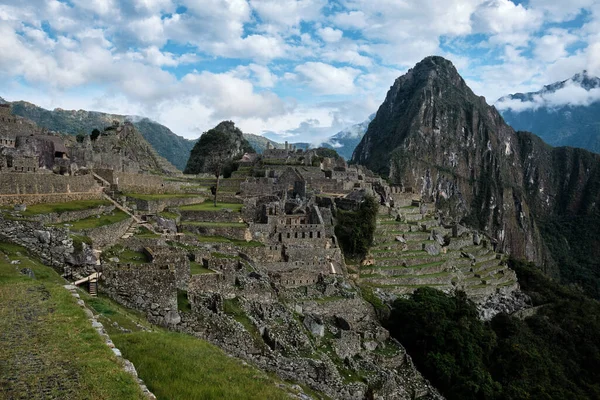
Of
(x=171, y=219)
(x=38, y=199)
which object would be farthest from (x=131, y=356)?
(x=171, y=219)

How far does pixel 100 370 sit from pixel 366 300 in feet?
85.8

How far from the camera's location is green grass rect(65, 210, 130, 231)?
20.2 m

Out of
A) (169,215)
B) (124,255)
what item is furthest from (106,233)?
(169,215)

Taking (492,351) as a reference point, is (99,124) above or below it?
above

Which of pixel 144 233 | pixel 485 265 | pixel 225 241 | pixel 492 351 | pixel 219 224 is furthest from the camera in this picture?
pixel 485 265

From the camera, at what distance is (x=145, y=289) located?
16469 millimetres

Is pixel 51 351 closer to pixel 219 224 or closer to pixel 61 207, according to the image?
pixel 61 207

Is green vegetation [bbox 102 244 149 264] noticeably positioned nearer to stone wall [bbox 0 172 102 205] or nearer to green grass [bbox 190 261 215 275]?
green grass [bbox 190 261 215 275]

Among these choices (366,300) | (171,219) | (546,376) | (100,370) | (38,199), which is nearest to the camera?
(100,370)

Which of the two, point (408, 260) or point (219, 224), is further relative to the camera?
point (408, 260)

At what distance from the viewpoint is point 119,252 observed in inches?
790

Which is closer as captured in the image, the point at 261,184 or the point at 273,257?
the point at 273,257

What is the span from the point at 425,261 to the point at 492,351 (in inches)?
416

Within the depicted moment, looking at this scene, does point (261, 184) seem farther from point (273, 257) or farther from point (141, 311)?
point (141, 311)
